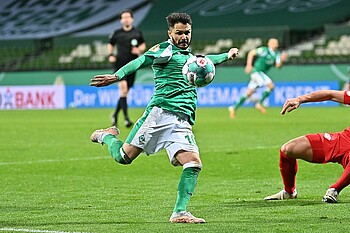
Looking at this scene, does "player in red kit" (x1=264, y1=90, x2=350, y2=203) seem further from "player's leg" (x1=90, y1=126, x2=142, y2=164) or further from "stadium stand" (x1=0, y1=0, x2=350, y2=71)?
"stadium stand" (x1=0, y1=0, x2=350, y2=71)

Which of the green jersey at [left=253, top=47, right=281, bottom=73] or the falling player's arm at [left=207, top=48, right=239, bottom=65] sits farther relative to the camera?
the green jersey at [left=253, top=47, right=281, bottom=73]

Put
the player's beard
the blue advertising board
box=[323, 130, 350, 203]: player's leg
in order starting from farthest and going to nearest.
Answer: the blue advertising board → box=[323, 130, 350, 203]: player's leg → the player's beard

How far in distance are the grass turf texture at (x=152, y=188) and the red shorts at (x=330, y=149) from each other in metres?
0.40

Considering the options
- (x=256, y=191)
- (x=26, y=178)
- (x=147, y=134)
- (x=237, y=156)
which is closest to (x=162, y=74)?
(x=147, y=134)

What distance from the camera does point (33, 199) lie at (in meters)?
8.48

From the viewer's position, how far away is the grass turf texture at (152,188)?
681 centimetres

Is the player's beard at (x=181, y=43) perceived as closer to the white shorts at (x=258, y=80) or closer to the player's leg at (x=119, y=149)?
the player's leg at (x=119, y=149)

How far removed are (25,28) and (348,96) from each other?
36.9 metres

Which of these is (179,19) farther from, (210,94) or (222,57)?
(210,94)

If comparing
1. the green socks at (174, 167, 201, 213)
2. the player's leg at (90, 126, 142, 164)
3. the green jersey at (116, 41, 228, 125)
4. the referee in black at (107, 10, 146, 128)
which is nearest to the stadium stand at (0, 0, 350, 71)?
the referee in black at (107, 10, 146, 128)

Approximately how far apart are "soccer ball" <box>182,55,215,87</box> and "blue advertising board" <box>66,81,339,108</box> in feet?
73.1

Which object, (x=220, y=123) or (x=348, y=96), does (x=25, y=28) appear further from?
(x=348, y=96)

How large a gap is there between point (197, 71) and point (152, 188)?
8.33 ft

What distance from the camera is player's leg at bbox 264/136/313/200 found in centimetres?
793
